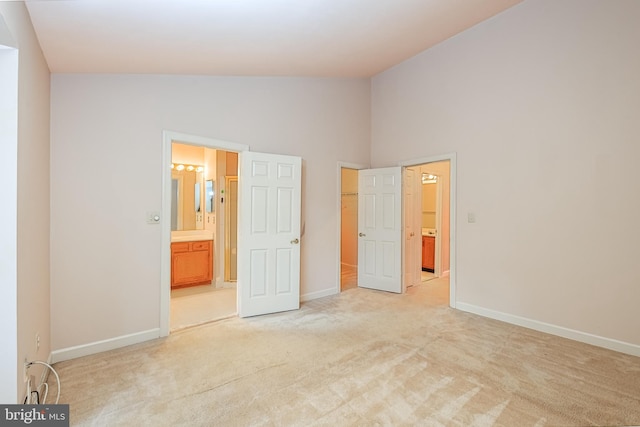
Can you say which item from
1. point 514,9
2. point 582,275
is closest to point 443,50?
point 514,9

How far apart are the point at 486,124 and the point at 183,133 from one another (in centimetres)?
341

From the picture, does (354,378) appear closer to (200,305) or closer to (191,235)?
(200,305)

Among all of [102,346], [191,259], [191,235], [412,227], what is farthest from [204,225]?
[412,227]

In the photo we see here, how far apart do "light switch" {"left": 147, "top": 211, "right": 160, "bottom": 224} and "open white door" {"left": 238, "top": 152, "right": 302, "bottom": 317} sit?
87 cm

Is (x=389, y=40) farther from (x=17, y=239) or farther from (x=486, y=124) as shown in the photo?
(x=17, y=239)

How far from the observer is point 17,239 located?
158 cm

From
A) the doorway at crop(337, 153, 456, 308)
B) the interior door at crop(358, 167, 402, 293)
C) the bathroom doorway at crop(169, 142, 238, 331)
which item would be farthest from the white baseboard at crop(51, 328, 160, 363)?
the interior door at crop(358, 167, 402, 293)

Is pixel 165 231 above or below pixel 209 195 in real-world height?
below

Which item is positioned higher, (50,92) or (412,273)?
(50,92)

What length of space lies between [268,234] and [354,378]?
1898 millimetres

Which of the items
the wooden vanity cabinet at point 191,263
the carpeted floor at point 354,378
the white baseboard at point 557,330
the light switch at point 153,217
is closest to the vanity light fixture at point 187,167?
the wooden vanity cabinet at point 191,263

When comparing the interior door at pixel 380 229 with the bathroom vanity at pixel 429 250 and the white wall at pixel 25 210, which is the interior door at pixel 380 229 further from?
the white wall at pixel 25 210

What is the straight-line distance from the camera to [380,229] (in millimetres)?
4719

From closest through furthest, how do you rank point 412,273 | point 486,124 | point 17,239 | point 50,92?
1. point 17,239
2. point 50,92
3. point 486,124
4. point 412,273
